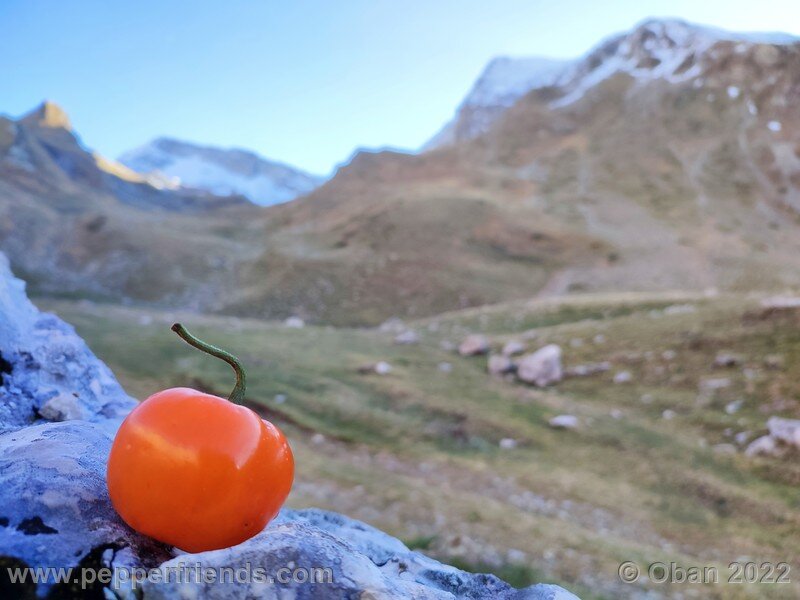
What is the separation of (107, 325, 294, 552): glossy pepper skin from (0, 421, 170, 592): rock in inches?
3.0

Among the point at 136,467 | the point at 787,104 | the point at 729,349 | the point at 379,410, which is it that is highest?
the point at 787,104

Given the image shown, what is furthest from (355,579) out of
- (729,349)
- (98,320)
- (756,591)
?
(98,320)

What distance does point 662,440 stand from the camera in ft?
35.3

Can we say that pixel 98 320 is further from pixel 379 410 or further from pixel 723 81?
pixel 723 81

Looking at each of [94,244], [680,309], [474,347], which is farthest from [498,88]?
[474,347]

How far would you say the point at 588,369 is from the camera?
1447 cm

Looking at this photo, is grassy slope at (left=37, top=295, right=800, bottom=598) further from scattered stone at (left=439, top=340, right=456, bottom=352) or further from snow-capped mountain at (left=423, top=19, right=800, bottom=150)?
snow-capped mountain at (left=423, top=19, right=800, bottom=150)

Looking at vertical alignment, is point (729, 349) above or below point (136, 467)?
below

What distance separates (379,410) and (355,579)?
400 inches

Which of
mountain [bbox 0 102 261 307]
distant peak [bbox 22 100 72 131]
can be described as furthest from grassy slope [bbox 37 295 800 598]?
distant peak [bbox 22 100 72 131]

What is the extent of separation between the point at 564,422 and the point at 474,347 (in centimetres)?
565

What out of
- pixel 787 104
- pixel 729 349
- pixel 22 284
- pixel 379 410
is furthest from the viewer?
pixel 787 104

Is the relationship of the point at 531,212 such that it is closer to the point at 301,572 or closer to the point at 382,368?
the point at 382,368

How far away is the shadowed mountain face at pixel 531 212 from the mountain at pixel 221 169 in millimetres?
92952
